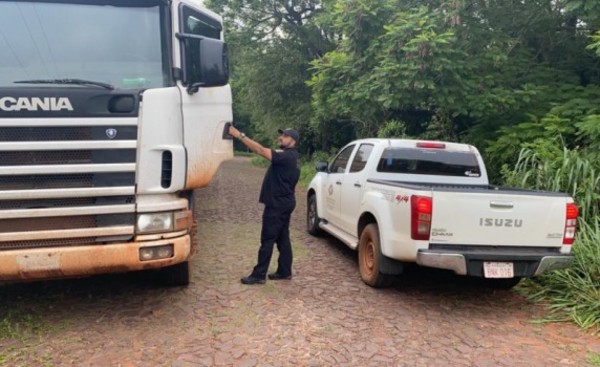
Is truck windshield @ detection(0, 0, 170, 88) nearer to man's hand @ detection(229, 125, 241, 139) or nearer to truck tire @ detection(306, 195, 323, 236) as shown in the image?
man's hand @ detection(229, 125, 241, 139)

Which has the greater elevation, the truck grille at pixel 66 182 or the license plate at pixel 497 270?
the truck grille at pixel 66 182

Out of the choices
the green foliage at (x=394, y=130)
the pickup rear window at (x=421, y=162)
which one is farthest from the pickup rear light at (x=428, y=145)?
the green foliage at (x=394, y=130)

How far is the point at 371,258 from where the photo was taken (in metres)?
5.50

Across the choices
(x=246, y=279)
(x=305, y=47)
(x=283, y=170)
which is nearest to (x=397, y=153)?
(x=283, y=170)

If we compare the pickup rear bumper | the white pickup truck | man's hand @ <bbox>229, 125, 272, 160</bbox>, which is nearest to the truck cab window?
man's hand @ <bbox>229, 125, 272, 160</bbox>

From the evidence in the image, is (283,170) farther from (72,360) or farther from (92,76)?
(72,360)

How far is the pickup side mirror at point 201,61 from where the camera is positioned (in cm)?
421

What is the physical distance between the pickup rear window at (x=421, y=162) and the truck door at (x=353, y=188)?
349 millimetres

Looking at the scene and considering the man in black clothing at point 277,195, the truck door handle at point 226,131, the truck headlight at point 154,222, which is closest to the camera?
the truck headlight at point 154,222

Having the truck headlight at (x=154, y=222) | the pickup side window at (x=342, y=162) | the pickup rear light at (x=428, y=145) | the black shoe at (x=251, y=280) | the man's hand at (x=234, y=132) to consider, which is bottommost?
the black shoe at (x=251, y=280)

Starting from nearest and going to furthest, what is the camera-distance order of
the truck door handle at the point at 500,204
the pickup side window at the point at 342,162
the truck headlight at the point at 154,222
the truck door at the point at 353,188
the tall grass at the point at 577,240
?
1. the truck headlight at the point at 154,222
2. the truck door handle at the point at 500,204
3. the tall grass at the point at 577,240
4. the truck door at the point at 353,188
5. the pickup side window at the point at 342,162

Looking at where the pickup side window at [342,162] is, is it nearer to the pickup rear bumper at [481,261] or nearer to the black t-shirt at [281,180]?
the black t-shirt at [281,180]

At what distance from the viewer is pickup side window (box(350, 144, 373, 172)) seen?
637 cm

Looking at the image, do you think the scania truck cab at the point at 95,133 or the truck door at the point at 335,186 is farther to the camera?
the truck door at the point at 335,186
